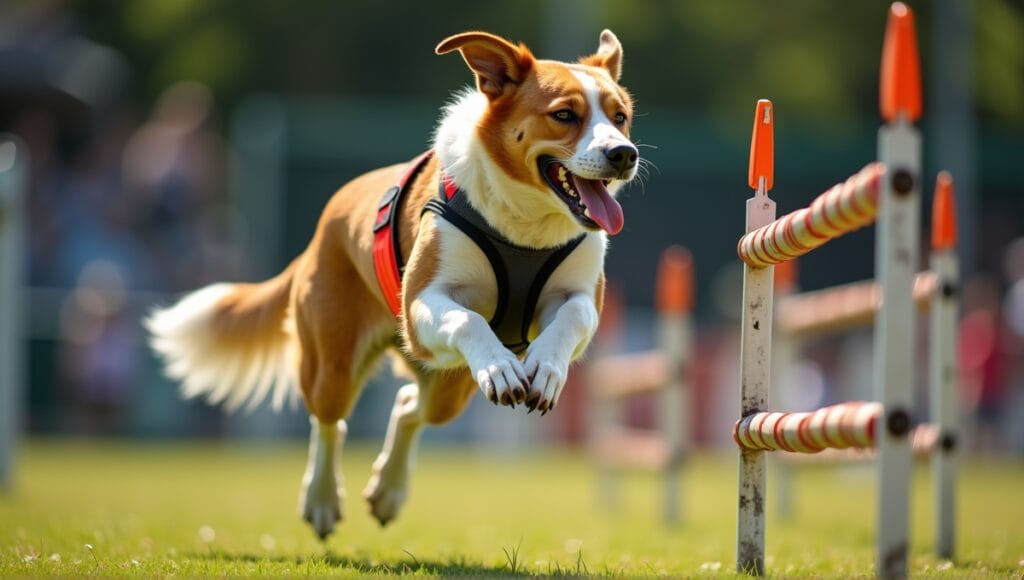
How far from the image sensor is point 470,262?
203 inches

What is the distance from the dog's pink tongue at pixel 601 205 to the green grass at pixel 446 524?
1.25 metres

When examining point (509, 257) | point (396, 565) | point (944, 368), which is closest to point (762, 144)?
point (509, 257)

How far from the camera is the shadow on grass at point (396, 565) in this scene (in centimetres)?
459

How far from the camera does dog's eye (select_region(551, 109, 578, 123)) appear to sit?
16.7 ft

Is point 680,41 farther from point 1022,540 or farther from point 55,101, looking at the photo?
point 1022,540

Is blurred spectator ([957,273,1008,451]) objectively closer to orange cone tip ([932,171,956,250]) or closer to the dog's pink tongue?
orange cone tip ([932,171,956,250])

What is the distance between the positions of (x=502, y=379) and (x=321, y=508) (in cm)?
201

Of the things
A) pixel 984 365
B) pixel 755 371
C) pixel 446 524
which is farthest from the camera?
pixel 984 365

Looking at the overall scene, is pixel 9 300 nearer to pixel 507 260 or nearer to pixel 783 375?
pixel 507 260

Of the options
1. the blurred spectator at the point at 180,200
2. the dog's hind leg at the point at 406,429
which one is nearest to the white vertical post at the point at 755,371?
the dog's hind leg at the point at 406,429

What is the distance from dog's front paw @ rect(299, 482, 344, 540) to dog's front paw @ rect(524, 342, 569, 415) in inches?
74.1

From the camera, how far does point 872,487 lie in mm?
12258

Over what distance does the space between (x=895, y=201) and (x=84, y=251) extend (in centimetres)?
1427

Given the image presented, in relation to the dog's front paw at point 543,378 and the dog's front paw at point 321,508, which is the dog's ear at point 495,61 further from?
the dog's front paw at point 321,508
